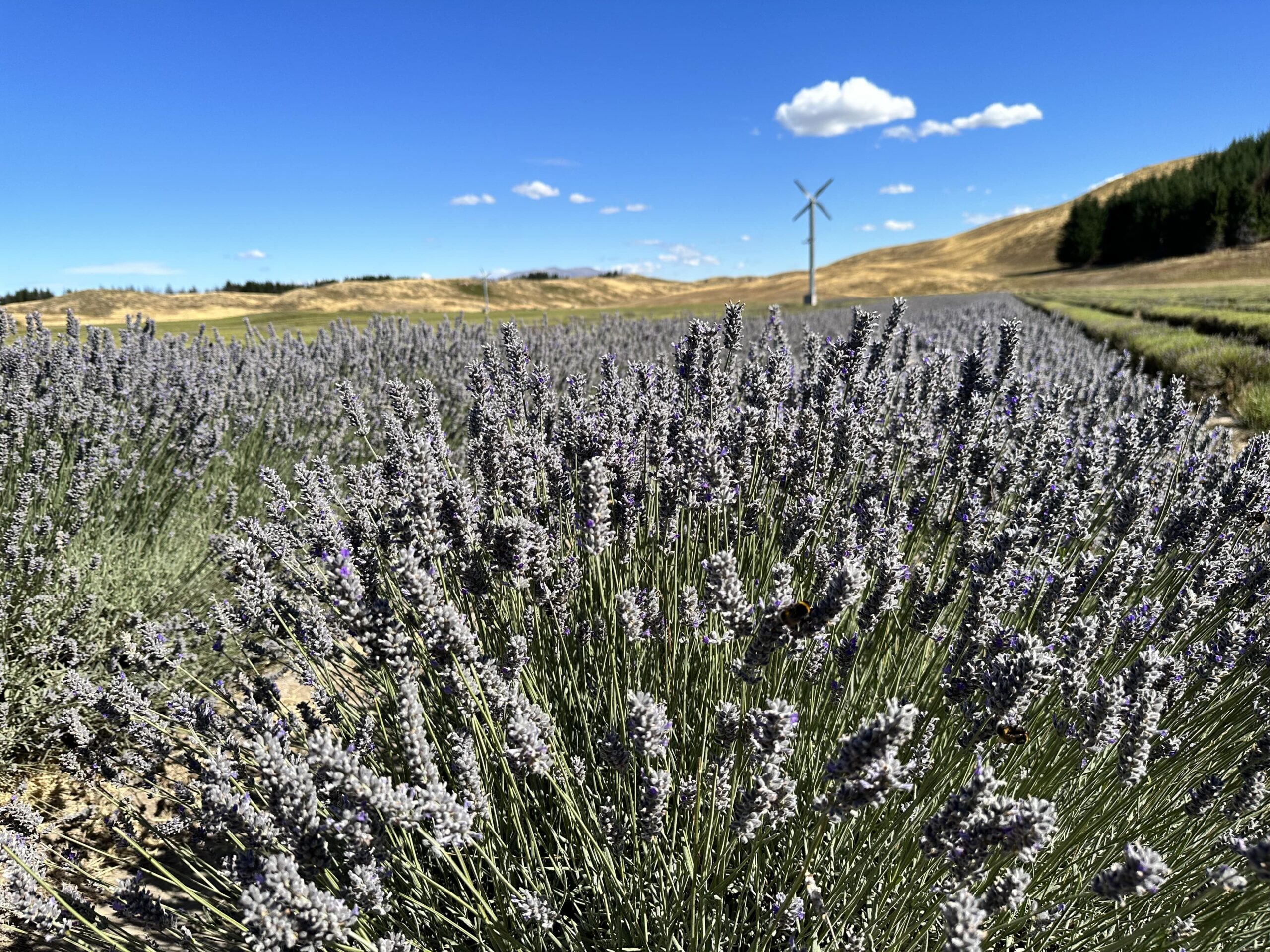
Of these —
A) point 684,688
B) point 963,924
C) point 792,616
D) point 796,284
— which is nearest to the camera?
point 963,924

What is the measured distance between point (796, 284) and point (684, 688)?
295ft

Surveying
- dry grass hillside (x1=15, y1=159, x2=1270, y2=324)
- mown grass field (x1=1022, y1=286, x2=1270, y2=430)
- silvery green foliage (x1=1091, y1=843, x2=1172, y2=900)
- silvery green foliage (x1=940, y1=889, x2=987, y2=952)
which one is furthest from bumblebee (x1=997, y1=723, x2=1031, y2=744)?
dry grass hillside (x1=15, y1=159, x2=1270, y2=324)

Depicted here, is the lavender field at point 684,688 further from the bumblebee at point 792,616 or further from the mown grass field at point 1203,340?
the mown grass field at point 1203,340

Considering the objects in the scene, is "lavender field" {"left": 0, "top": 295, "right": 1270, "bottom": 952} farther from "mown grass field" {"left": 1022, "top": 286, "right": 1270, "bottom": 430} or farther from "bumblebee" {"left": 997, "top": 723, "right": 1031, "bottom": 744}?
"mown grass field" {"left": 1022, "top": 286, "right": 1270, "bottom": 430}

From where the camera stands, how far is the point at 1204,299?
73.7ft

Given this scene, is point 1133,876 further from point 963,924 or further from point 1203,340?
point 1203,340

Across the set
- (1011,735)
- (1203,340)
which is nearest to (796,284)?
(1203,340)

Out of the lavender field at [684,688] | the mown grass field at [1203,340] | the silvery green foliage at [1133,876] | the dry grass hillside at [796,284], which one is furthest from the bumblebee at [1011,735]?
the dry grass hillside at [796,284]

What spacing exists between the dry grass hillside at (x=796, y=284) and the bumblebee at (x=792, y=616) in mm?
28512

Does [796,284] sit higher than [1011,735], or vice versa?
[796,284]

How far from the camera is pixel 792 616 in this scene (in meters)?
1.40

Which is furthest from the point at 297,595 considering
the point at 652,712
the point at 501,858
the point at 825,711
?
the point at 825,711

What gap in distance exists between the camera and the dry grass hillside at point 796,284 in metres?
39.3

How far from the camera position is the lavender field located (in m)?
1.41
